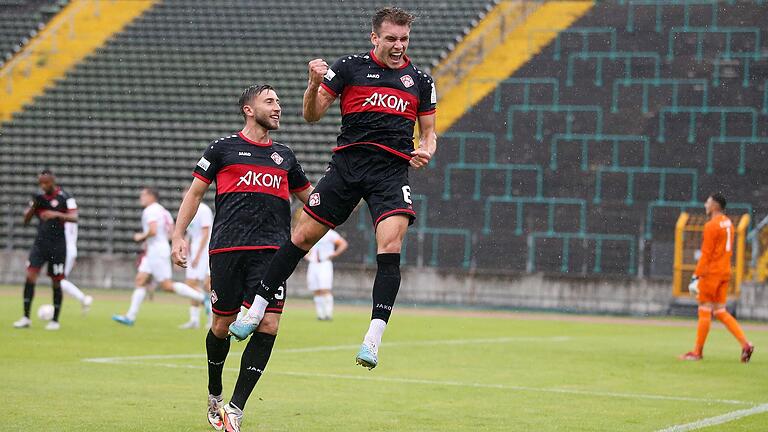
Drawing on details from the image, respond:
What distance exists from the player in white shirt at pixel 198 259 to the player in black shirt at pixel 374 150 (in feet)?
34.4

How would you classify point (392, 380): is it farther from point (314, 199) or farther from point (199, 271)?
point (199, 271)

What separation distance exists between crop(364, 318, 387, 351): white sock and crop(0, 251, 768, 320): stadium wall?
18.6 metres

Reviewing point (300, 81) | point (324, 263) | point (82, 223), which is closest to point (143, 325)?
point (324, 263)

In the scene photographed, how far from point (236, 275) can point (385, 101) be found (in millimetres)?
1657

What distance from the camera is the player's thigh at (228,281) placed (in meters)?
8.88

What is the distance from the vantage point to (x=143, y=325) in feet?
64.0

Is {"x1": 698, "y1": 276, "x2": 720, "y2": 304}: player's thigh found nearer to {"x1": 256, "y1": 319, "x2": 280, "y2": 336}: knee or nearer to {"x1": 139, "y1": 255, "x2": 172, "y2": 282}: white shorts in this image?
{"x1": 139, "y1": 255, "x2": 172, "y2": 282}: white shorts

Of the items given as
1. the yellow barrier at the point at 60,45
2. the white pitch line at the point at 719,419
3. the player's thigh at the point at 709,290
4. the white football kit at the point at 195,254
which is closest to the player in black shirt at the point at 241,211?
the white pitch line at the point at 719,419

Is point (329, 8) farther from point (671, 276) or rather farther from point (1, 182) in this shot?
point (671, 276)

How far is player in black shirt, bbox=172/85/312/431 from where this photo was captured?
8883mm

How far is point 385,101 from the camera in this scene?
825 cm

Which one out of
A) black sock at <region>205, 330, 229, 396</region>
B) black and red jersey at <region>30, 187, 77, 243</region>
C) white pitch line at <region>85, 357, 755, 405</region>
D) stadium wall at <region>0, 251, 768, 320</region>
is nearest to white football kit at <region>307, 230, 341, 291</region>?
stadium wall at <region>0, 251, 768, 320</region>

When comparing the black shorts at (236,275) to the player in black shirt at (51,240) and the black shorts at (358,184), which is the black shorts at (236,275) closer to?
the black shorts at (358,184)

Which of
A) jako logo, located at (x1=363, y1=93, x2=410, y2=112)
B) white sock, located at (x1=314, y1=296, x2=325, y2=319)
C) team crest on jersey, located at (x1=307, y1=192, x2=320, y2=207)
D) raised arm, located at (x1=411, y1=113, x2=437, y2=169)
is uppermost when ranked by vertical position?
jako logo, located at (x1=363, y1=93, x2=410, y2=112)
